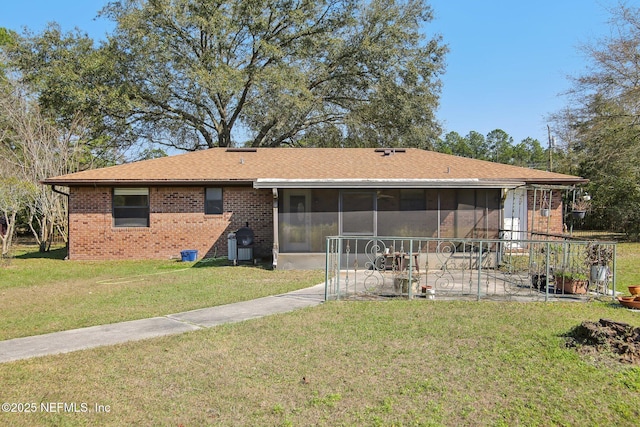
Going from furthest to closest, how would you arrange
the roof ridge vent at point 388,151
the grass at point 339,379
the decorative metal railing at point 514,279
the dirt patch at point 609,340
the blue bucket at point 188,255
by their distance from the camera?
the roof ridge vent at point 388,151
the blue bucket at point 188,255
the decorative metal railing at point 514,279
the dirt patch at point 609,340
the grass at point 339,379

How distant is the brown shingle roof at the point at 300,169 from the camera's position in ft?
46.3

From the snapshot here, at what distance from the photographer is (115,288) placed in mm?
9055

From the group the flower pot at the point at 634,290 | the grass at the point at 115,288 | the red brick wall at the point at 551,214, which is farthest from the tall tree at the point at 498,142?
the flower pot at the point at 634,290

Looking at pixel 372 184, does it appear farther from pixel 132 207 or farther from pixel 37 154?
pixel 37 154

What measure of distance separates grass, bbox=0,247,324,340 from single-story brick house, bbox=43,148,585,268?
106 cm

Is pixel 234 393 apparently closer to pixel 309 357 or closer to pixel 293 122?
pixel 309 357

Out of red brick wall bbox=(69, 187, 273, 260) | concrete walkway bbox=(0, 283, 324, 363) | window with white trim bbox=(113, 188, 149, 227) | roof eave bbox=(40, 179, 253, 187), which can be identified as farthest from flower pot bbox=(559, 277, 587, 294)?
window with white trim bbox=(113, 188, 149, 227)

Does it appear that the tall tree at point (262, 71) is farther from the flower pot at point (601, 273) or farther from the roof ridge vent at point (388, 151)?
the flower pot at point (601, 273)

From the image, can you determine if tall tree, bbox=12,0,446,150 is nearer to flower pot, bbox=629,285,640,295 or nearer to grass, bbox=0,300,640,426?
flower pot, bbox=629,285,640,295

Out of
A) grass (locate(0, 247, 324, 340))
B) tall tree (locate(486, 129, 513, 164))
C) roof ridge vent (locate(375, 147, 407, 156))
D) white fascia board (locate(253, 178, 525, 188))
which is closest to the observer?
grass (locate(0, 247, 324, 340))

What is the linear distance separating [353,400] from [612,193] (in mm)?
24788

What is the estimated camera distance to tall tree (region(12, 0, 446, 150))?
20.9m

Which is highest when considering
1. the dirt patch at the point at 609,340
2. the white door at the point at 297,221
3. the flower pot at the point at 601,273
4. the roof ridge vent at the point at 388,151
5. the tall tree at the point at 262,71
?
the tall tree at the point at 262,71

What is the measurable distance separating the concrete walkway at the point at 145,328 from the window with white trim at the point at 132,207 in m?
8.46
